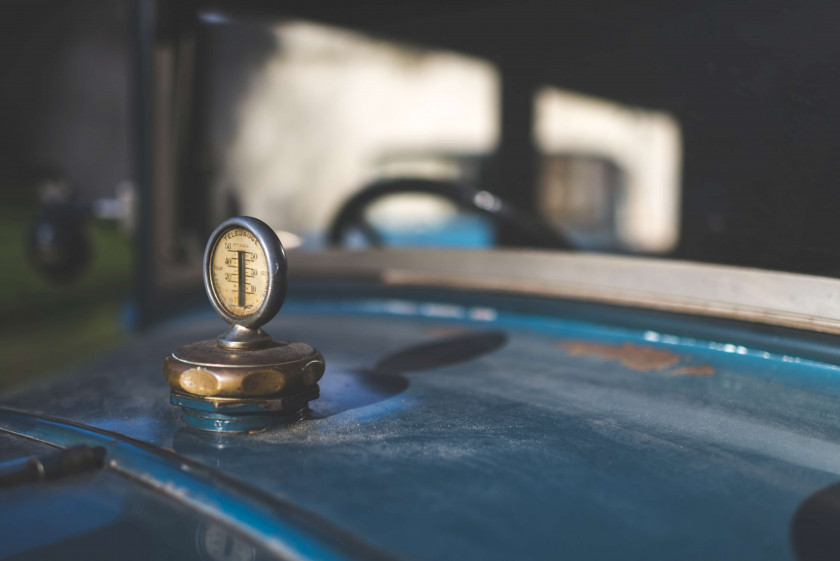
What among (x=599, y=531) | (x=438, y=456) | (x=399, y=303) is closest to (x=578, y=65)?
(x=399, y=303)

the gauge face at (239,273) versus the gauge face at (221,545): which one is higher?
the gauge face at (239,273)

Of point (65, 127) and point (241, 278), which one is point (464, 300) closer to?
point (241, 278)

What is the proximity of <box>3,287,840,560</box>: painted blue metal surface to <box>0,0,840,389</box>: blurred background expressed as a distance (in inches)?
8.6

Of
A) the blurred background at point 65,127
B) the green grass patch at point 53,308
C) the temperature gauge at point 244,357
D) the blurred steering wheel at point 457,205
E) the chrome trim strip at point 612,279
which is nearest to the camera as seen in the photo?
the temperature gauge at point 244,357

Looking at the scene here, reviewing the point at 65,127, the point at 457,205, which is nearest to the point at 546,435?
the point at 457,205

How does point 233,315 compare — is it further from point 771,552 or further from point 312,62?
point 312,62

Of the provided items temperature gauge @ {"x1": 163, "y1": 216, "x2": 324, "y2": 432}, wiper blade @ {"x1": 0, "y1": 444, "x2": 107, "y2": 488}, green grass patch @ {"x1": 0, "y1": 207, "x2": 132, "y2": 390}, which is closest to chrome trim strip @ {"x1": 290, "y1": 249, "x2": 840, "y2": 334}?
temperature gauge @ {"x1": 163, "y1": 216, "x2": 324, "y2": 432}

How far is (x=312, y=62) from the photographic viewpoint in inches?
72.2

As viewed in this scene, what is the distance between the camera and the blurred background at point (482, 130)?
1.17 m

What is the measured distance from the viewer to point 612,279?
1.41 meters

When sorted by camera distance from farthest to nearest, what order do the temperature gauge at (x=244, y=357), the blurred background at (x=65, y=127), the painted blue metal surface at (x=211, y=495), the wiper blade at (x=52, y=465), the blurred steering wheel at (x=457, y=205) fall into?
the blurred background at (x=65, y=127), the blurred steering wheel at (x=457, y=205), the temperature gauge at (x=244, y=357), the wiper blade at (x=52, y=465), the painted blue metal surface at (x=211, y=495)

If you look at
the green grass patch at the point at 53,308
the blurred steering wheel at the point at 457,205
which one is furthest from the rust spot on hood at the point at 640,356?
the green grass patch at the point at 53,308

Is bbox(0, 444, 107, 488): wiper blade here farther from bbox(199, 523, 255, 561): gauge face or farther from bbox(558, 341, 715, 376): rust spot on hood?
bbox(558, 341, 715, 376): rust spot on hood

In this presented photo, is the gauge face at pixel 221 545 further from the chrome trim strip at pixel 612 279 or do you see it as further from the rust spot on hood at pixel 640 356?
the chrome trim strip at pixel 612 279
